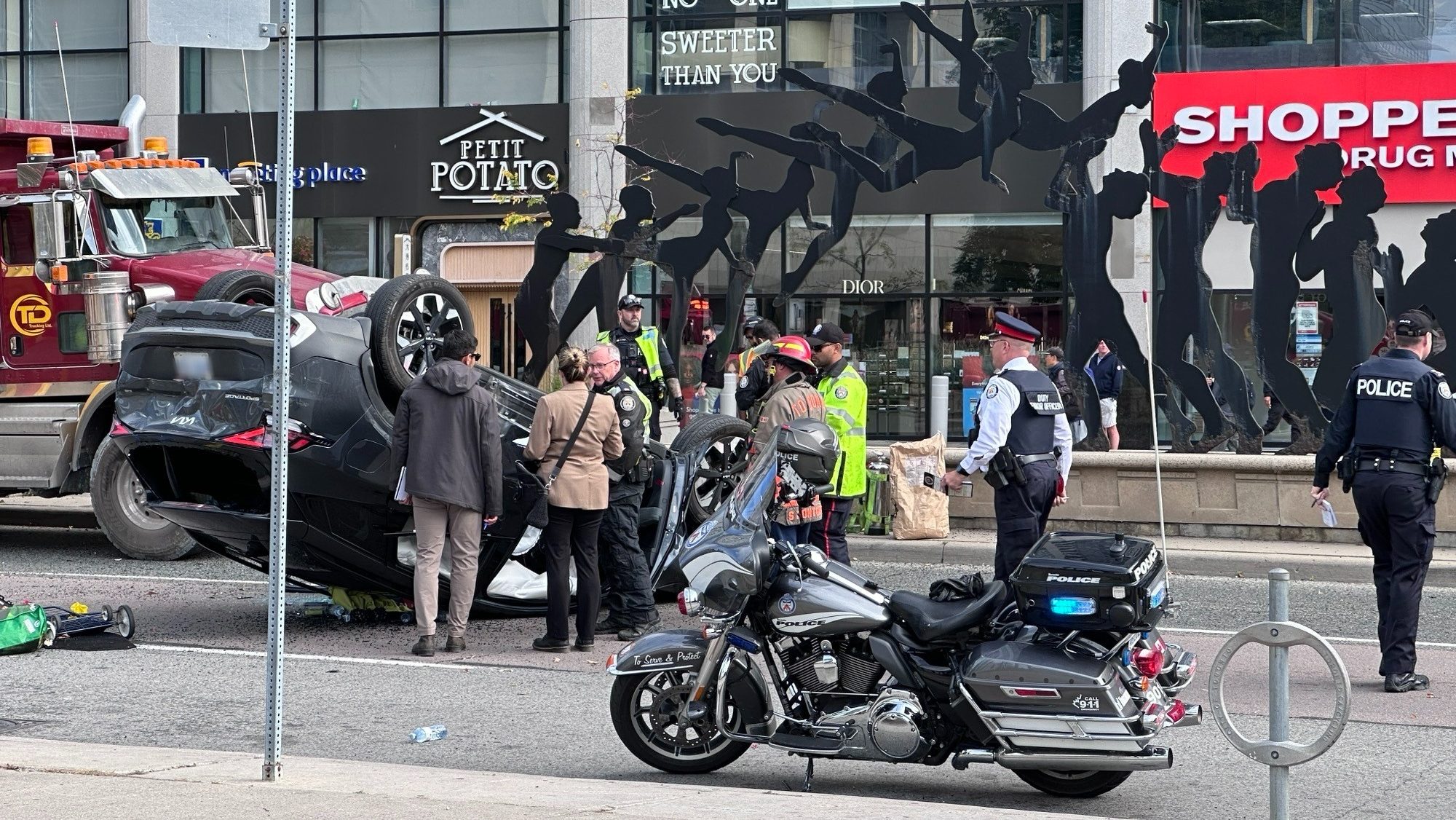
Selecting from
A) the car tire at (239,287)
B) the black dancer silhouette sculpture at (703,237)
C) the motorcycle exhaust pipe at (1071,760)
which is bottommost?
the motorcycle exhaust pipe at (1071,760)

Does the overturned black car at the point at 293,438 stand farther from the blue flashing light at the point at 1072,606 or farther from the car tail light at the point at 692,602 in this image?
the blue flashing light at the point at 1072,606

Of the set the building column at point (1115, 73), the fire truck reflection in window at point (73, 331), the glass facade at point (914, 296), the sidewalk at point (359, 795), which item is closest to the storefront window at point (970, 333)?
the glass facade at point (914, 296)

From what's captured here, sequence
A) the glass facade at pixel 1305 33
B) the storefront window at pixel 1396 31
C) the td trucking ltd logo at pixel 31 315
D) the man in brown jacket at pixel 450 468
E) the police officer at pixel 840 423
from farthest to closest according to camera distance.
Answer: the glass facade at pixel 1305 33 < the storefront window at pixel 1396 31 < the td trucking ltd logo at pixel 31 315 < the police officer at pixel 840 423 < the man in brown jacket at pixel 450 468

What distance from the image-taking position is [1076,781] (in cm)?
630

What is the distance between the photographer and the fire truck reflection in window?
14281 millimetres

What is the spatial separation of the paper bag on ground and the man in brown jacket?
545cm

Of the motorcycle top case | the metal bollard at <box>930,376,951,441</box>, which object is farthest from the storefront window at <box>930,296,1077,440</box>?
the motorcycle top case

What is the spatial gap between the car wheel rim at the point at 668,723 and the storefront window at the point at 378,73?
2300 cm

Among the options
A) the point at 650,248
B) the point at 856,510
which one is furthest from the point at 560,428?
the point at 650,248

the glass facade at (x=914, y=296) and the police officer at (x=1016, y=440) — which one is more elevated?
the glass facade at (x=914, y=296)

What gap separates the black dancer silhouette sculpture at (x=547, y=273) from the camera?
19188 millimetres

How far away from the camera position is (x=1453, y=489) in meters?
13.6

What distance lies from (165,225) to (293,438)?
20.1ft

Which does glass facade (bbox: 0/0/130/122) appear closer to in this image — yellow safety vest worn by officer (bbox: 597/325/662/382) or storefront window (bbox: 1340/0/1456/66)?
yellow safety vest worn by officer (bbox: 597/325/662/382)
